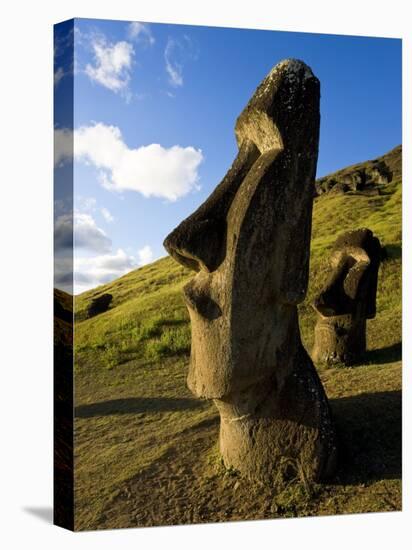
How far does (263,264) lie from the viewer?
6602 mm

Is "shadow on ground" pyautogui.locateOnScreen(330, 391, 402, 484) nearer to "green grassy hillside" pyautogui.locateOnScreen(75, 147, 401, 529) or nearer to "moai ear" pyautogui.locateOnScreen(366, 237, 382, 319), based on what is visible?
"green grassy hillside" pyautogui.locateOnScreen(75, 147, 401, 529)

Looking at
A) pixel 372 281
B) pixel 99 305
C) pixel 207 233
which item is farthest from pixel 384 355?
pixel 99 305

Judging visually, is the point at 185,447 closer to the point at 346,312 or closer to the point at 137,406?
the point at 137,406

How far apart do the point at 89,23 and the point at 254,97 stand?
2.11 m

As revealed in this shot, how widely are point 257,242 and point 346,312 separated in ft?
19.0

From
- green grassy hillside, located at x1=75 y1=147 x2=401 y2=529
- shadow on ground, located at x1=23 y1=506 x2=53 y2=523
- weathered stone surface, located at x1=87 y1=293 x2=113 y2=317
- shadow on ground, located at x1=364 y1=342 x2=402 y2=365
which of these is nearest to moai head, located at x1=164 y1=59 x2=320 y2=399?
green grassy hillside, located at x1=75 y1=147 x2=401 y2=529

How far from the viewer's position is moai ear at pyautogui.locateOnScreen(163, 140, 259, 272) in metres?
6.62

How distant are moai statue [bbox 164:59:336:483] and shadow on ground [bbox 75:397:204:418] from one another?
3.08 m

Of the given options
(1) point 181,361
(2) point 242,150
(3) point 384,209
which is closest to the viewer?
(2) point 242,150

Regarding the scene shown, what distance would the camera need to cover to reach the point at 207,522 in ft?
23.7

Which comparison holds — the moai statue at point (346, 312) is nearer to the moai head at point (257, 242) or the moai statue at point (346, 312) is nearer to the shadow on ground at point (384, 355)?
the shadow on ground at point (384, 355)

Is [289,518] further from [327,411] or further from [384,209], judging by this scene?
[384,209]

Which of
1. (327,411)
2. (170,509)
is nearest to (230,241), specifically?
(327,411)

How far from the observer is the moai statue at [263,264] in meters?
6.57
